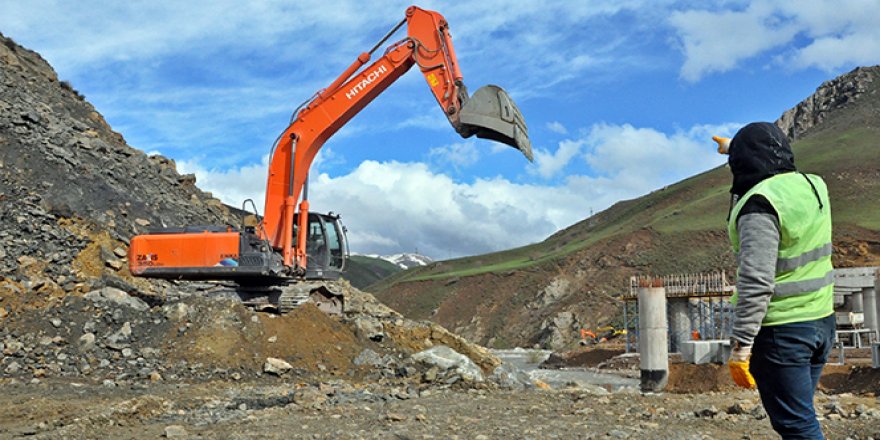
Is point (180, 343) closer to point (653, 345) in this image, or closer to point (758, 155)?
point (758, 155)

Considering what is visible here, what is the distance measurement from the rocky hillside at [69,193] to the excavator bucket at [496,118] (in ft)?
30.0

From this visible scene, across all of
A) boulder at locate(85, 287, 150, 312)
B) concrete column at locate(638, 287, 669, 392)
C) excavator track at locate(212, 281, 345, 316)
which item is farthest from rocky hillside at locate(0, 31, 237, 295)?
concrete column at locate(638, 287, 669, 392)

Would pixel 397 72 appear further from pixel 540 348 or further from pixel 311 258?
pixel 540 348

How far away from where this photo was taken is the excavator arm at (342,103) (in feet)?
55.6

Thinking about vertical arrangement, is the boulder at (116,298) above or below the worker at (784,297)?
above

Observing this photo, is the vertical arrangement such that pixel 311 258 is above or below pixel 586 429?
above

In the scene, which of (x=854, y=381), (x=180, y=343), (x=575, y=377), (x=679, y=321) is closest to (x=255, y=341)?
(x=180, y=343)

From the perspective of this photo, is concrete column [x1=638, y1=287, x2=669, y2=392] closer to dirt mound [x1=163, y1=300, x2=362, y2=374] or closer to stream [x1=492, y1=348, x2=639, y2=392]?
stream [x1=492, y1=348, x2=639, y2=392]

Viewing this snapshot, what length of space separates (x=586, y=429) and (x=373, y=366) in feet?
25.1

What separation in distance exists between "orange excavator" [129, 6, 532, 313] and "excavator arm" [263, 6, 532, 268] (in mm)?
21

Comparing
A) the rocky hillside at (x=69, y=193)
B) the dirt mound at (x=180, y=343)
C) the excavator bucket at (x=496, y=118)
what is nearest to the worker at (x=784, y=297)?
the excavator bucket at (x=496, y=118)

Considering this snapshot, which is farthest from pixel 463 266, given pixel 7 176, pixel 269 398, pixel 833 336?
pixel 833 336

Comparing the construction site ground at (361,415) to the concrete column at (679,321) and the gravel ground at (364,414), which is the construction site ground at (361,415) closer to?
the gravel ground at (364,414)

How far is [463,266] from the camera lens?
11731 cm
